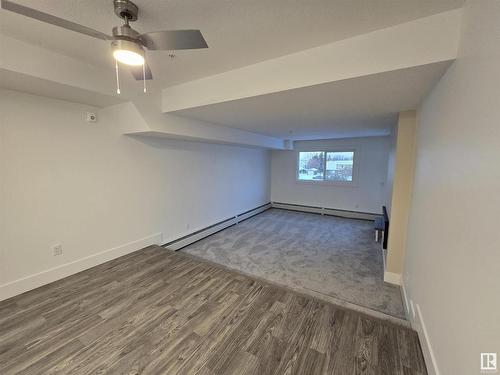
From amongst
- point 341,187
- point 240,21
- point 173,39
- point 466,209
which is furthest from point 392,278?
point 341,187

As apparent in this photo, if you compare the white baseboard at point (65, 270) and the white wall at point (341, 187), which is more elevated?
the white wall at point (341, 187)

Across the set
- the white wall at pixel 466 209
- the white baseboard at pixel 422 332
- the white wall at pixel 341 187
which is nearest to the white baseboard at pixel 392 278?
the white baseboard at pixel 422 332

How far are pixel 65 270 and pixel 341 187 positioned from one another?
21.3 feet

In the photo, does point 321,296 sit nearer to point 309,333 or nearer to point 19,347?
point 309,333

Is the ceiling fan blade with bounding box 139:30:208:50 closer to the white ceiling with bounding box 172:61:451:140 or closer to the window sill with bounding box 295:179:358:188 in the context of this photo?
the white ceiling with bounding box 172:61:451:140

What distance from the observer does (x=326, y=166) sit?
6.61m

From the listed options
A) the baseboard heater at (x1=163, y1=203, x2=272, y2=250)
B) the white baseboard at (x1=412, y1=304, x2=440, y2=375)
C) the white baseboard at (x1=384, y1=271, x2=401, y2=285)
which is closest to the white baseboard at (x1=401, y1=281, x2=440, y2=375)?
the white baseboard at (x1=412, y1=304, x2=440, y2=375)

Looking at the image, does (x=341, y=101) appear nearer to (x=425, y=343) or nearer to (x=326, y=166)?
(x=425, y=343)

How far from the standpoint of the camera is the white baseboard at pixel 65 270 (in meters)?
2.17

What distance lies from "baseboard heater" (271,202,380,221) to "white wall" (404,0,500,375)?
187 inches

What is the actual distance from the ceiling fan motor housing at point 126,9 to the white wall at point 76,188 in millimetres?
1854

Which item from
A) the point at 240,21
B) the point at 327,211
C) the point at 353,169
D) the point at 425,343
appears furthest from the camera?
the point at 327,211

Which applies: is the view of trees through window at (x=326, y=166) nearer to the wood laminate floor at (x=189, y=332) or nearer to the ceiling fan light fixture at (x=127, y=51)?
the wood laminate floor at (x=189, y=332)

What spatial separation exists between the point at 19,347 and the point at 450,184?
3.31 meters
